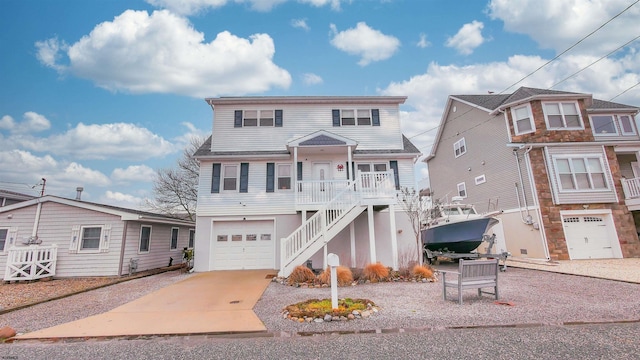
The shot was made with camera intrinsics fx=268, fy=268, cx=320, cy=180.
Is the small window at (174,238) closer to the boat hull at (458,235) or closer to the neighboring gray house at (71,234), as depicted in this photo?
the neighboring gray house at (71,234)

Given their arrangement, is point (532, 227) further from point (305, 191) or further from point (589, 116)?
point (305, 191)

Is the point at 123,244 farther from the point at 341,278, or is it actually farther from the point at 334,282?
the point at 334,282

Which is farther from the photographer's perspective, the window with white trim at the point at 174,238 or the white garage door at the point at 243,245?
the window with white trim at the point at 174,238

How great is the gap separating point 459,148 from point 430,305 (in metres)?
16.1

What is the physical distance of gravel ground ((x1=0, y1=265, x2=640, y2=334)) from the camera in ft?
15.7

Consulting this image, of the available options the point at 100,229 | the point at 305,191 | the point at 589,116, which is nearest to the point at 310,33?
the point at 305,191

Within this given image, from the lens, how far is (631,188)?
13.6 m

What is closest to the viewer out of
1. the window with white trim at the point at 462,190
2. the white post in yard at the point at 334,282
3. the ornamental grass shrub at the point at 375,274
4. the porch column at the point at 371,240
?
the white post in yard at the point at 334,282

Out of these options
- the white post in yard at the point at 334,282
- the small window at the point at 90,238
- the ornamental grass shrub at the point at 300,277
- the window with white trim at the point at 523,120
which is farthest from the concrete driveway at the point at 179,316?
the window with white trim at the point at 523,120

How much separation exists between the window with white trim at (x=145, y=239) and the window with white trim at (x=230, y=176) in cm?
467

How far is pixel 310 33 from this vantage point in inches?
567

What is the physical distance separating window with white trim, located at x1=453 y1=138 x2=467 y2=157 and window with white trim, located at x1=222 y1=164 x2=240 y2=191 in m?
15.2

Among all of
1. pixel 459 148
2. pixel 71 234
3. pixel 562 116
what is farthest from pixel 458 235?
pixel 71 234

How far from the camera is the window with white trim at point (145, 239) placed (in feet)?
43.6
